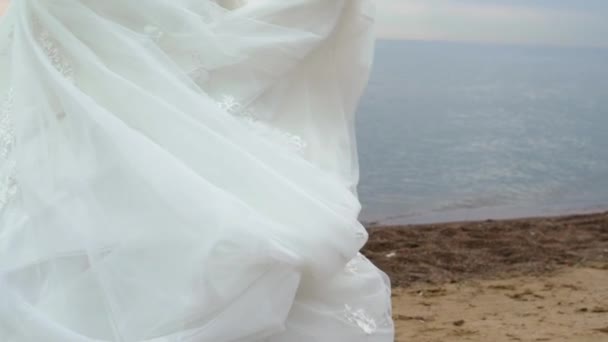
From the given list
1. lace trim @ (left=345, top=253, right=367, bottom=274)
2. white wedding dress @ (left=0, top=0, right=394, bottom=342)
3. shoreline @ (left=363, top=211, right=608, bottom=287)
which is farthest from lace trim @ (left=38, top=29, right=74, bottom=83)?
shoreline @ (left=363, top=211, right=608, bottom=287)

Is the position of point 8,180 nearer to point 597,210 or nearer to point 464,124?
point 597,210

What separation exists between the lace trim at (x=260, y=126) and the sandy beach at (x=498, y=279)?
7.25 feet

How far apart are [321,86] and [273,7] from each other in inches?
12.7

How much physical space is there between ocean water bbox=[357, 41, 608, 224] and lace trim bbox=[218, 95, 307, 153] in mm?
6949

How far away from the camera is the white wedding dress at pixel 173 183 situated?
8.20 ft

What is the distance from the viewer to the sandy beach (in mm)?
5082

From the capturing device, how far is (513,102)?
21.6 m

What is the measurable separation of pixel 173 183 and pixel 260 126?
0.49m

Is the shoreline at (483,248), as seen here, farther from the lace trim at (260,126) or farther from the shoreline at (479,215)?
the lace trim at (260,126)

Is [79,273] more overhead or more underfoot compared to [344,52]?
more underfoot

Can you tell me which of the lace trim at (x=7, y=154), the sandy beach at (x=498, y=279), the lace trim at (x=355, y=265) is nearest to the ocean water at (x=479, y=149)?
the sandy beach at (x=498, y=279)

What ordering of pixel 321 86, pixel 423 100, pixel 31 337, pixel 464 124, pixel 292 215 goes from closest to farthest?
1. pixel 31 337
2. pixel 292 215
3. pixel 321 86
4. pixel 464 124
5. pixel 423 100

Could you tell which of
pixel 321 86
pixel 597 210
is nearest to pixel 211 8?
pixel 321 86

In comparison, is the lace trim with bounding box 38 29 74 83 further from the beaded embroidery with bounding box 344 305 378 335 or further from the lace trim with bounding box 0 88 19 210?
the beaded embroidery with bounding box 344 305 378 335
